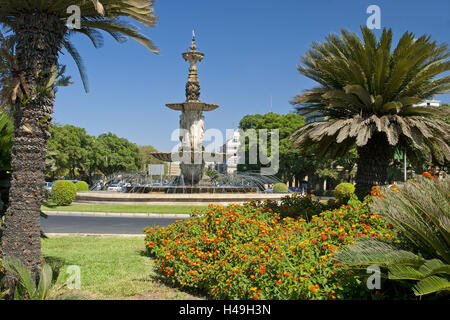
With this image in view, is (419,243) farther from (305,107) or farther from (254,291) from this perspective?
(305,107)

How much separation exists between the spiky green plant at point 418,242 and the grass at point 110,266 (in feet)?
10.1

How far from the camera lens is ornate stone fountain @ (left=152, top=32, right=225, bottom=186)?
82.1 feet

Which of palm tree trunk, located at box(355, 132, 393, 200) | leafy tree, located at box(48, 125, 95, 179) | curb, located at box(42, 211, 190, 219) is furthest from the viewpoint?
leafy tree, located at box(48, 125, 95, 179)

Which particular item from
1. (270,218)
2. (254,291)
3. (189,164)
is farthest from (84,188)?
(254,291)

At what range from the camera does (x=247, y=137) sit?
51.9m

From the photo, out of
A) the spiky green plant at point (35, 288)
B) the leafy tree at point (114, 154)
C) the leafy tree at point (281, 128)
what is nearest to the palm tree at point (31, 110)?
the spiky green plant at point (35, 288)

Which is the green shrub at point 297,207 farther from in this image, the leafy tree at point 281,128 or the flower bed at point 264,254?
the leafy tree at point 281,128

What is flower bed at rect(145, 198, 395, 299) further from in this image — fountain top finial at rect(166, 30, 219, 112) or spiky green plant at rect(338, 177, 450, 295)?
fountain top finial at rect(166, 30, 219, 112)

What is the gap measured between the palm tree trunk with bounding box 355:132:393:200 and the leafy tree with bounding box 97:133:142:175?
5559cm

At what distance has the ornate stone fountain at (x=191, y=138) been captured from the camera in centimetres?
2503

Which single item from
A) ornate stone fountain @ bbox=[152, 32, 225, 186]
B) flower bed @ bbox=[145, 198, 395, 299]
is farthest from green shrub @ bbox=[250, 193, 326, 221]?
ornate stone fountain @ bbox=[152, 32, 225, 186]

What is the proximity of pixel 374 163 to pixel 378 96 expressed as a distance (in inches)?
72.4

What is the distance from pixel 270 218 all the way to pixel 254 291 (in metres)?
3.33

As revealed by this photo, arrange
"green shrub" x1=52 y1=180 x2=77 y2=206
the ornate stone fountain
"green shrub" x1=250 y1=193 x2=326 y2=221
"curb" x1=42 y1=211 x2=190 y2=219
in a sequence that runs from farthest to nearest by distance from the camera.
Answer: the ornate stone fountain < "green shrub" x1=52 y1=180 x2=77 y2=206 < "curb" x1=42 y1=211 x2=190 y2=219 < "green shrub" x1=250 y1=193 x2=326 y2=221
